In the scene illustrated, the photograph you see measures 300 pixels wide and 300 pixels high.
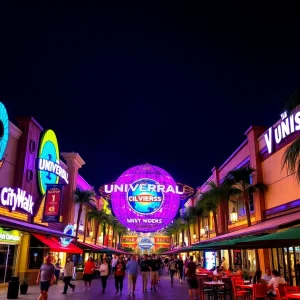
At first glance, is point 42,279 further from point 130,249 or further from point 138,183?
point 130,249

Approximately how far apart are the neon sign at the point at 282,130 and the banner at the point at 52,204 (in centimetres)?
1434

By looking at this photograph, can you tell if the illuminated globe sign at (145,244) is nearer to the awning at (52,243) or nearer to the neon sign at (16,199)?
the awning at (52,243)

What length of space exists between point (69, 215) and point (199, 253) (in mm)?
18217

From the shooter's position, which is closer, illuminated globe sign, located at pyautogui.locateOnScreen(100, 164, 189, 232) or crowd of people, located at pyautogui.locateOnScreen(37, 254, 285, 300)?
crowd of people, located at pyautogui.locateOnScreen(37, 254, 285, 300)

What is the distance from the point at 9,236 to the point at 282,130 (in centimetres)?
1650

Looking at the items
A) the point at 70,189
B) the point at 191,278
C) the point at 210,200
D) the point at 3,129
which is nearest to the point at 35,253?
the point at 3,129

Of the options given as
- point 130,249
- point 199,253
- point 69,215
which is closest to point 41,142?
point 69,215

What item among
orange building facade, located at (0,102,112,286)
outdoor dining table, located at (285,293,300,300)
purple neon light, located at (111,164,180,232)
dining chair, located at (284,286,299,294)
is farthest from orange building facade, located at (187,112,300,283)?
orange building facade, located at (0,102,112,286)

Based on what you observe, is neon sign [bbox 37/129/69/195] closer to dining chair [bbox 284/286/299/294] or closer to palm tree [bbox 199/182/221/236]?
palm tree [bbox 199/182/221/236]

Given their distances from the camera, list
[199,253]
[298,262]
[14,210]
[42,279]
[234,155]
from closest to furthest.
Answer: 1. [42,279]
2. [298,262]
3. [14,210]
4. [234,155]
5. [199,253]

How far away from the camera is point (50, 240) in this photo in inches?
968

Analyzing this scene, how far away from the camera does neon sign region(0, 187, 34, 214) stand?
19809 millimetres

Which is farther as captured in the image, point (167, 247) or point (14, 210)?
point (167, 247)

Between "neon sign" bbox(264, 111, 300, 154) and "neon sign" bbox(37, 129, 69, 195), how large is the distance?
14.9 meters
